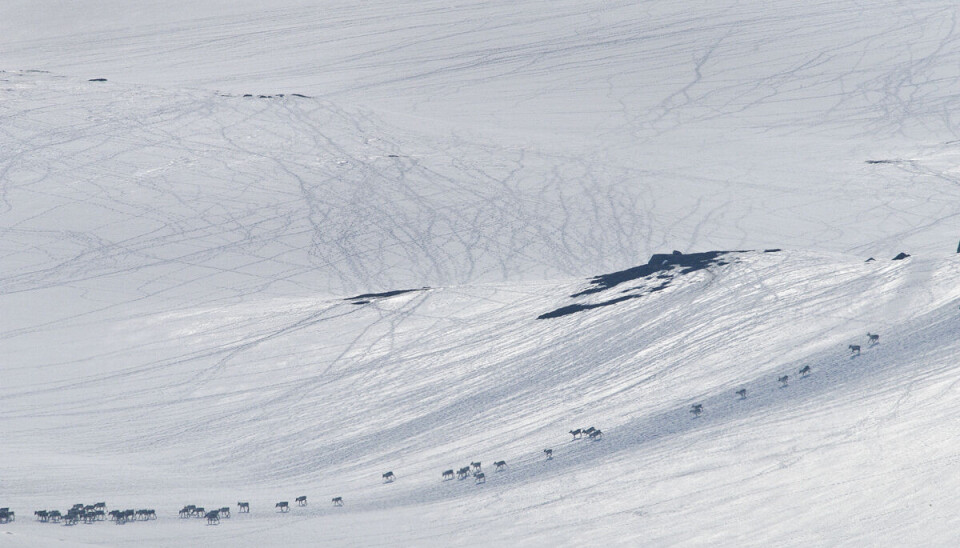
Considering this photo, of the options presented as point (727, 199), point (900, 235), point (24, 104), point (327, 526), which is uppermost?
point (24, 104)

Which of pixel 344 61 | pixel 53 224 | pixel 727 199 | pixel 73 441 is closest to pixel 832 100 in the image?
pixel 727 199

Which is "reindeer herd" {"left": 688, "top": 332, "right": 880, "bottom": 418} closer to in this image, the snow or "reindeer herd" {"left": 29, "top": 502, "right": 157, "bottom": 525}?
the snow

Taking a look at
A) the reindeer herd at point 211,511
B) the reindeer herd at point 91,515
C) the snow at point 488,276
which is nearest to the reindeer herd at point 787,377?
the reindeer herd at point 211,511

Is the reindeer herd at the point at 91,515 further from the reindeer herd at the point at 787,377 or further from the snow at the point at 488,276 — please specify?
the reindeer herd at the point at 787,377

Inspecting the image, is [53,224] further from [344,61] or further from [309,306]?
[344,61]

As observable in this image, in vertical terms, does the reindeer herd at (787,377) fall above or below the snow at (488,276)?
below

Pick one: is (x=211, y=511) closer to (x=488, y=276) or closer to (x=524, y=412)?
(x=524, y=412)

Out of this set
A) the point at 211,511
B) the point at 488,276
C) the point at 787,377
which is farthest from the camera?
the point at 488,276

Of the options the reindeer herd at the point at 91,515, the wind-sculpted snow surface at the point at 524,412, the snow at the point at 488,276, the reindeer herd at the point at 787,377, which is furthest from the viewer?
the reindeer herd at the point at 787,377

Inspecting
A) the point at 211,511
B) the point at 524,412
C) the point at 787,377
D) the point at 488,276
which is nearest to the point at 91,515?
the point at 211,511
